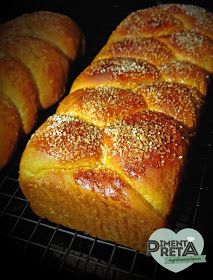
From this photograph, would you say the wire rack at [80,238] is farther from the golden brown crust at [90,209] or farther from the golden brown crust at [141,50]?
the golden brown crust at [141,50]

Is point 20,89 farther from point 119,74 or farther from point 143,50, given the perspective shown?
point 143,50

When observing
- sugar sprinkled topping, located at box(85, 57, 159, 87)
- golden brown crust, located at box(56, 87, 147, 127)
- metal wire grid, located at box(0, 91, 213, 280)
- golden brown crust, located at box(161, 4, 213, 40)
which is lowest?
metal wire grid, located at box(0, 91, 213, 280)

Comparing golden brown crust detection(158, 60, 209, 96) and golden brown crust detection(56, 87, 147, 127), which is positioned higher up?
golden brown crust detection(158, 60, 209, 96)

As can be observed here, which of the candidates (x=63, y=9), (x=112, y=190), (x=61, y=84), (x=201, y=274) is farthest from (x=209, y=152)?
(x=63, y=9)

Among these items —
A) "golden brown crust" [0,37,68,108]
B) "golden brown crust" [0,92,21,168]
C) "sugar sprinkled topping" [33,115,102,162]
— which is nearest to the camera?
"sugar sprinkled topping" [33,115,102,162]

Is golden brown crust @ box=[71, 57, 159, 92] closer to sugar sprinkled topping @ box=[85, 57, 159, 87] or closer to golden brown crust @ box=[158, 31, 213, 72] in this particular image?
sugar sprinkled topping @ box=[85, 57, 159, 87]

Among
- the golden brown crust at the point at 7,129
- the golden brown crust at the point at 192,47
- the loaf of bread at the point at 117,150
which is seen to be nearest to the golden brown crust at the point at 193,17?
the golden brown crust at the point at 192,47

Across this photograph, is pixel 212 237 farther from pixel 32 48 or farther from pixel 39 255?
pixel 32 48
